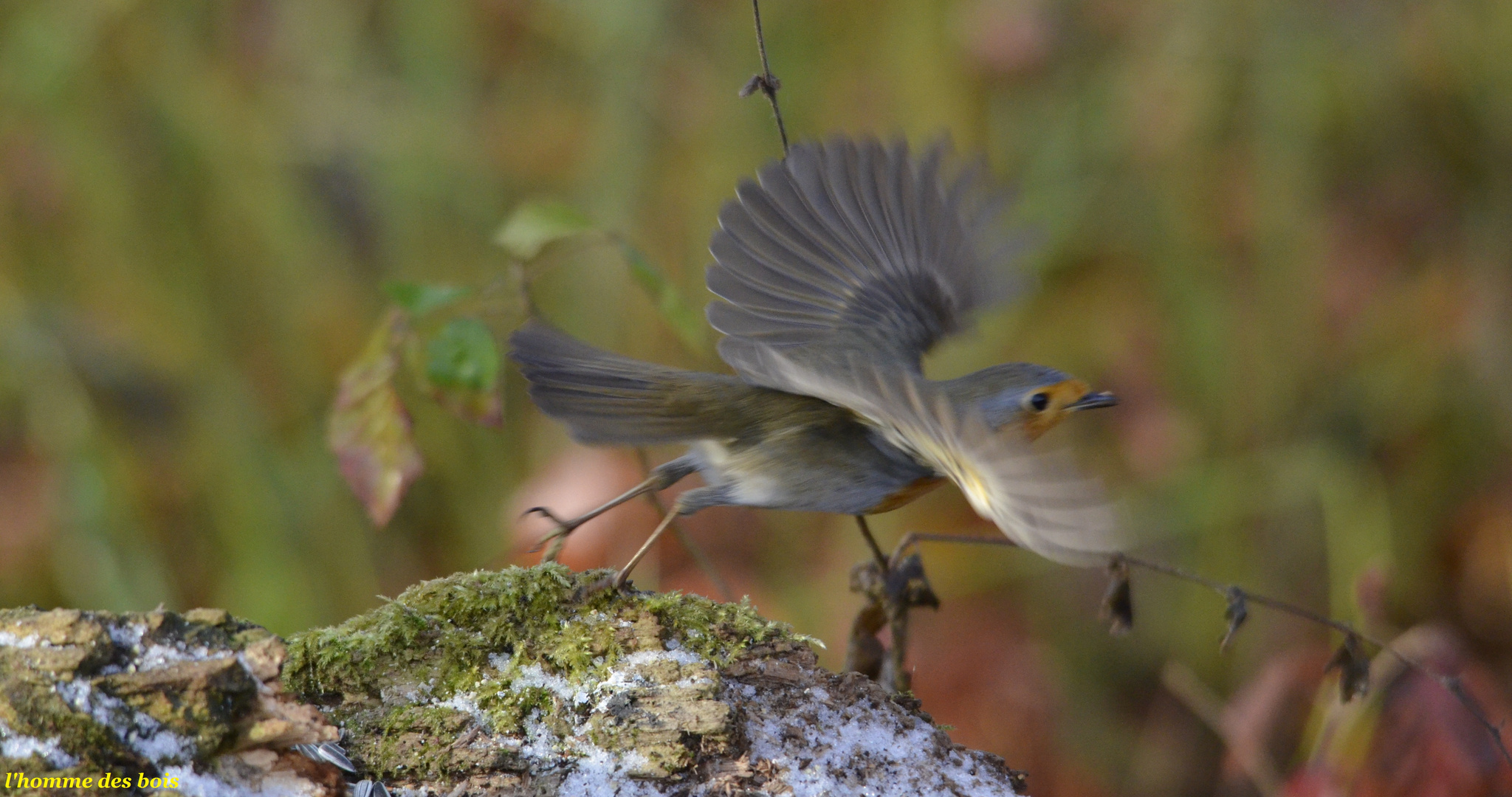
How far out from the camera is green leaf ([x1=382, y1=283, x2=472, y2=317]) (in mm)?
2193

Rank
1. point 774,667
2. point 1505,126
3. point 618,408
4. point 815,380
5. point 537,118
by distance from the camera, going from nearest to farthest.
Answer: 1. point 774,667
2. point 815,380
3. point 618,408
4. point 1505,126
5. point 537,118

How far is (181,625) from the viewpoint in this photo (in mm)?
1376

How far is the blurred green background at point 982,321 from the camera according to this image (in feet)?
15.0

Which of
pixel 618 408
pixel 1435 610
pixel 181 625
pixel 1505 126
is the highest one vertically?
pixel 1505 126

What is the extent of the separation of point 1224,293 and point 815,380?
352 cm

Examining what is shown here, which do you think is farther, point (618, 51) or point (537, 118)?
point (537, 118)

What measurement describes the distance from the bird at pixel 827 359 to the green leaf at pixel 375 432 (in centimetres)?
28

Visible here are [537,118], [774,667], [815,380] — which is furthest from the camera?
[537,118]

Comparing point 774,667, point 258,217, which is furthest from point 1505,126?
point 258,217

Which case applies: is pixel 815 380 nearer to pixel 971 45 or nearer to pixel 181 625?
pixel 181 625

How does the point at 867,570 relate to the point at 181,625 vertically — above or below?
above

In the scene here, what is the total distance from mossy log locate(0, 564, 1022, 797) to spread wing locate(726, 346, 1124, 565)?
0.32 m

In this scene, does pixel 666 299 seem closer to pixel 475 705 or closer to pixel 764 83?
pixel 764 83

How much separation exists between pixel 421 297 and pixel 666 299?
454 mm
